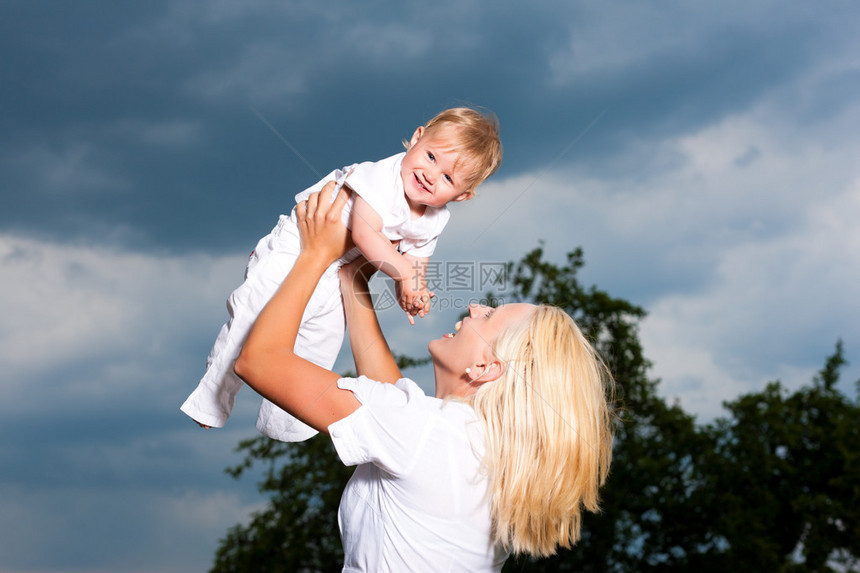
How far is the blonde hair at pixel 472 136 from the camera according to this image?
95.3 inches

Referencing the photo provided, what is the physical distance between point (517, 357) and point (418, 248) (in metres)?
0.76

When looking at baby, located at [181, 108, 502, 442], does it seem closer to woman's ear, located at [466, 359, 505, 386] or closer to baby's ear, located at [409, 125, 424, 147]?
baby's ear, located at [409, 125, 424, 147]

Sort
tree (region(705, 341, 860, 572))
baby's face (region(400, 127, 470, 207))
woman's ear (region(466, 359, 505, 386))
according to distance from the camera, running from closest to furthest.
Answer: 1. woman's ear (region(466, 359, 505, 386))
2. baby's face (region(400, 127, 470, 207))
3. tree (region(705, 341, 860, 572))

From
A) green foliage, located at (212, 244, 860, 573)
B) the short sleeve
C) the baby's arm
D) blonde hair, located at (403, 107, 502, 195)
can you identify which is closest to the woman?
the short sleeve

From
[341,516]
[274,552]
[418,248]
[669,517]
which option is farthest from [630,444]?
[341,516]

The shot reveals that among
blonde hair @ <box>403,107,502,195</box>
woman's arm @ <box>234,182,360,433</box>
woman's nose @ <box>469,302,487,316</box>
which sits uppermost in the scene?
blonde hair @ <box>403,107,502,195</box>

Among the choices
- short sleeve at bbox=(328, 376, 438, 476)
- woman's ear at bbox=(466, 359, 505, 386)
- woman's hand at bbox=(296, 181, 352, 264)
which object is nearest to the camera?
short sleeve at bbox=(328, 376, 438, 476)

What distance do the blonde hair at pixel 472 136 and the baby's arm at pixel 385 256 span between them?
1.22 ft

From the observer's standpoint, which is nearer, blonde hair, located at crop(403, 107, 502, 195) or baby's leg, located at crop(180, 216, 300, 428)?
baby's leg, located at crop(180, 216, 300, 428)

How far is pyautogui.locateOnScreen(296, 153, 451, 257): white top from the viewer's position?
2238 millimetres

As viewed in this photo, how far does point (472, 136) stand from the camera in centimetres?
244

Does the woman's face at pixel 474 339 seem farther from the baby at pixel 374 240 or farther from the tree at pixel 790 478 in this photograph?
the tree at pixel 790 478

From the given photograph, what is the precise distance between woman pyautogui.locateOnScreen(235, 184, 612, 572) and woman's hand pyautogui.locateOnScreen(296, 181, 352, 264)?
129 mm

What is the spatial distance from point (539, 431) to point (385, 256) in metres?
0.71
